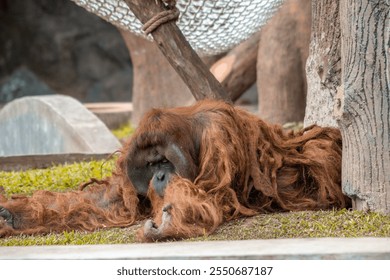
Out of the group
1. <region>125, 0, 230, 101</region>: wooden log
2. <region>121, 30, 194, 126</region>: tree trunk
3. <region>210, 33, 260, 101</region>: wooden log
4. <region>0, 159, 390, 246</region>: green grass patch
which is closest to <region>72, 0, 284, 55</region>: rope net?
<region>125, 0, 230, 101</region>: wooden log

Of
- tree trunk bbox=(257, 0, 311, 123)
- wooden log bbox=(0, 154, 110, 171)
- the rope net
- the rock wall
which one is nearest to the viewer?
the rope net

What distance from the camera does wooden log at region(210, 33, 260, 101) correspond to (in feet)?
23.5

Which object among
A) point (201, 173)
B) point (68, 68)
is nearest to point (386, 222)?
point (201, 173)

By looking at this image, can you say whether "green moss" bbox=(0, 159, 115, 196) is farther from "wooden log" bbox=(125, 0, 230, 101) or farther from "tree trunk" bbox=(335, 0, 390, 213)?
"tree trunk" bbox=(335, 0, 390, 213)

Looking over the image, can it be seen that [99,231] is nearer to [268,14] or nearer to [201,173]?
[201,173]

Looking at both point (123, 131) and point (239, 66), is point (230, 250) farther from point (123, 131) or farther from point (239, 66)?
point (123, 131)

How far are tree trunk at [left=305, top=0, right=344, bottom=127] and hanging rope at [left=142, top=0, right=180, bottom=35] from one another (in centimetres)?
62

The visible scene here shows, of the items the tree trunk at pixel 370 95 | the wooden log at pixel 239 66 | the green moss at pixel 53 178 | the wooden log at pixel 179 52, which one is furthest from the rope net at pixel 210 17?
the wooden log at pixel 239 66

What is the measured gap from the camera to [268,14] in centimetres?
478

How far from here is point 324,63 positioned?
412 cm

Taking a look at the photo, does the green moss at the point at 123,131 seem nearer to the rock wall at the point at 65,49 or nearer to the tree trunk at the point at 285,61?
the tree trunk at the point at 285,61

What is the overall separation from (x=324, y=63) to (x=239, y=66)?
10.2 feet

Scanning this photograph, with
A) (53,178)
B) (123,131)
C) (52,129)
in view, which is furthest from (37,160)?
(123,131)

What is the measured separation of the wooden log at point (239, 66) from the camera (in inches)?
282
